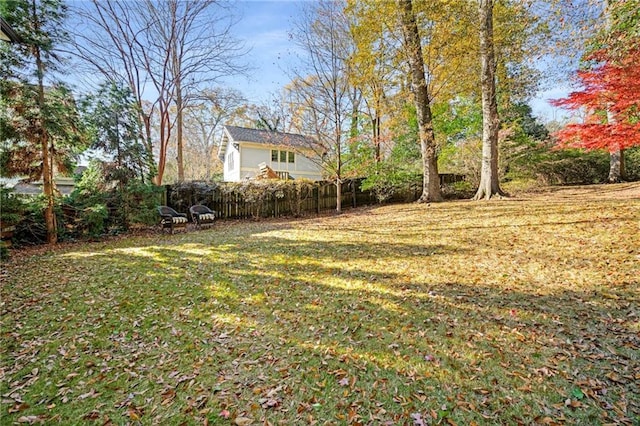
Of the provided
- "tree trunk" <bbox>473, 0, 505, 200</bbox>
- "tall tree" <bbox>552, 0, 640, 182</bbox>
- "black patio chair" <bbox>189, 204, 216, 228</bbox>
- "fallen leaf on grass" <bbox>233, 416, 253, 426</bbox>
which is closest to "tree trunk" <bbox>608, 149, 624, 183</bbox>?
"tall tree" <bbox>552, 0, 640, 182</bbox>

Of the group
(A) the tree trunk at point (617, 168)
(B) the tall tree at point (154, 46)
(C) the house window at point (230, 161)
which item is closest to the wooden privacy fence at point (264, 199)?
(B) the tall tree at point (154, 46)

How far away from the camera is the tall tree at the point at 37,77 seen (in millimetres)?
6766

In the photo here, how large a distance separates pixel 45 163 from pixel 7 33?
112 inches

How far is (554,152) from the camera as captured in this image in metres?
14.1

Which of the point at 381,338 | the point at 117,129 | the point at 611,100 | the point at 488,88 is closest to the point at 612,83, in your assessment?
the point at 611,100

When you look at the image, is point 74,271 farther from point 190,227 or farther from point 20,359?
point 190,227

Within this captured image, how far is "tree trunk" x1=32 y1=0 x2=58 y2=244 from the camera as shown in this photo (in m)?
7.05

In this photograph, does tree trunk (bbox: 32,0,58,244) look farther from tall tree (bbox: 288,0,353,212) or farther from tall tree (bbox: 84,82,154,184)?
tall tree (bbox: 288,0,353,212)

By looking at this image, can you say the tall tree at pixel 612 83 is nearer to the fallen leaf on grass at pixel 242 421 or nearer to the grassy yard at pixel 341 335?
the grassy yard at pixel 341 335

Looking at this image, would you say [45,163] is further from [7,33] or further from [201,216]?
[201,216]

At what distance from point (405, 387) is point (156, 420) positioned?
6.29ft

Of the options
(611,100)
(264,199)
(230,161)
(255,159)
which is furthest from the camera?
(230,161)

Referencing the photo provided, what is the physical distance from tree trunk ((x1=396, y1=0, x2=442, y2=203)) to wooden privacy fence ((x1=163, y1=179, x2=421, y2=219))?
3672mm

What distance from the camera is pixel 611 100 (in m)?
7.64
